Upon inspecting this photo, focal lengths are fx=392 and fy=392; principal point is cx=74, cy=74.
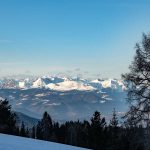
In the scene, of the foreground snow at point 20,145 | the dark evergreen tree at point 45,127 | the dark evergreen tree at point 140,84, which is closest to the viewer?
the foreground snow at point 20,145

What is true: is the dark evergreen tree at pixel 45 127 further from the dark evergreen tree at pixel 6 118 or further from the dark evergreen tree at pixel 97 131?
the dark evergreen tree at pixel 97 131

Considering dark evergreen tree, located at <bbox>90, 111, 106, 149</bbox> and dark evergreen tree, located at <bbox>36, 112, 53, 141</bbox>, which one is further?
dark evergreen tree, located at <bbox>36, 112, 53, 141</bbox>

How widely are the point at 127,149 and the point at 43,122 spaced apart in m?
48.2

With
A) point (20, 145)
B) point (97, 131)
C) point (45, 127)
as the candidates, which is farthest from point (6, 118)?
point (20, 145)

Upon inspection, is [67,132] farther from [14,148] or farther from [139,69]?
[14,148]

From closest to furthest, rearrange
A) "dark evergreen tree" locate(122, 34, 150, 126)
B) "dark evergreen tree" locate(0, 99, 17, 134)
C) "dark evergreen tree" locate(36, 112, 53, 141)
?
"dark evergreen tree" locate(122, 34, 150, 126)
"dark evergreen tree" locate(0, 99, 17, 134)
"dark evergreen tree" locate(36, 112, 53, 141)

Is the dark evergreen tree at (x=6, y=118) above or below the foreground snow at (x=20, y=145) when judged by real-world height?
above

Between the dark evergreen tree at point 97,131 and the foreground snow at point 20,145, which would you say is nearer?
the foreground snow at point 20,145

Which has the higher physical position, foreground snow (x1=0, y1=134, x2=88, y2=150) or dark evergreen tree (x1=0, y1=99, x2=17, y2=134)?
dark evergreen tree (x1=0, y1=99, x2=17, y2=134)

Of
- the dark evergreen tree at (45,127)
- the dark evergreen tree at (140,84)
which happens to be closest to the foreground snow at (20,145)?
the dark evergreen tree at (140,84)

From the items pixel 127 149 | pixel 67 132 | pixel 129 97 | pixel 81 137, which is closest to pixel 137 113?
pixel 129 97

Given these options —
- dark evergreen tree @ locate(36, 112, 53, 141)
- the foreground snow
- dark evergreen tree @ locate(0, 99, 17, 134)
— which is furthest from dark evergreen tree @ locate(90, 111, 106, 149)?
the foreground snow

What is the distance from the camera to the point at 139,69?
27.3m

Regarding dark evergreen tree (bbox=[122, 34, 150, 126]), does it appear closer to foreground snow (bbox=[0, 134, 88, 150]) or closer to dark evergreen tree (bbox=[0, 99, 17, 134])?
foreground snow (bbox=[0, 134, 88, 150])
